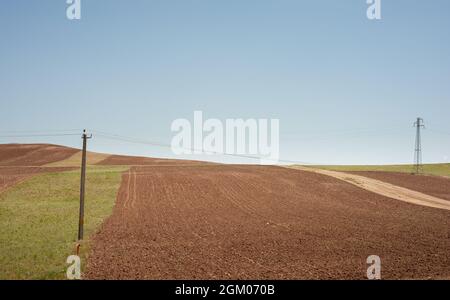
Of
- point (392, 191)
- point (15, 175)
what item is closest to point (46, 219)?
point (15, 175)

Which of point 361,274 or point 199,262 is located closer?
point 361,274

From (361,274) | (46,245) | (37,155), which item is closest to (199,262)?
(361,274)

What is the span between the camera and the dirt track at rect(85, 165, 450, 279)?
18469 mm

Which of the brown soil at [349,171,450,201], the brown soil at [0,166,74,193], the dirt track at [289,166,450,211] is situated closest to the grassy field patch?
the brown soil at [0,166,74,193]

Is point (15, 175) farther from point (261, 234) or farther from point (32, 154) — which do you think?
point (261, 234)

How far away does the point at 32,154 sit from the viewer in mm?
86312

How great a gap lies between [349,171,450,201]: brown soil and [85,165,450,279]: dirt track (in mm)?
9015

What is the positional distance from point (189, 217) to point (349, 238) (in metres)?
12.7

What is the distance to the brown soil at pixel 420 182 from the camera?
171 feet

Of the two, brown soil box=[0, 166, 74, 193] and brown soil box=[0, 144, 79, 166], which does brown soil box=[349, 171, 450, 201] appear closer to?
brown soil box=[0, 166, 74, 193]

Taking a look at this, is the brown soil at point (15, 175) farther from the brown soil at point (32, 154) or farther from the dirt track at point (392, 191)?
the dirt track at point (392, 191)

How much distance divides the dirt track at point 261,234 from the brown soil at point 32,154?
34.9 m
